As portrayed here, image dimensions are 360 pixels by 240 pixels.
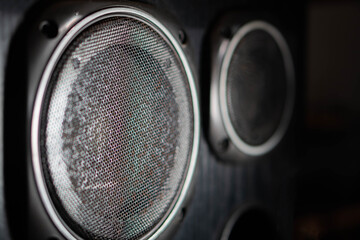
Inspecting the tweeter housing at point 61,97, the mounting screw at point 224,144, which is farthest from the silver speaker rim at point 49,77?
the mounting screw at point 224,144

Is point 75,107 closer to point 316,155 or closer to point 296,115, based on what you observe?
point 296,115

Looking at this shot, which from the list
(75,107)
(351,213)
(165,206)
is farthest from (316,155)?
(75,107)

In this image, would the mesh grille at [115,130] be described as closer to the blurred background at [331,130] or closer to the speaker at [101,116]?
the speaker at [101,116]

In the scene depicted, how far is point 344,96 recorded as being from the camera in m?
1.57

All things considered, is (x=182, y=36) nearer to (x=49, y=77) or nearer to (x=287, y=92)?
(x=49, y=77)

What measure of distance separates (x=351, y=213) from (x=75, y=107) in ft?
3.10

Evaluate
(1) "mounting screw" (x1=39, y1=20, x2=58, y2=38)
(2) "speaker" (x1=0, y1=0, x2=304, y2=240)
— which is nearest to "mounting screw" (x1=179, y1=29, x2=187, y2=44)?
(2) "speaker" (x1=0, y1=0, x2=304, y2=240)

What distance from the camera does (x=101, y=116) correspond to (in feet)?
0.94

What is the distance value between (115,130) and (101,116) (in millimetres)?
20

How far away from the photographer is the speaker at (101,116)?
26 centimetres

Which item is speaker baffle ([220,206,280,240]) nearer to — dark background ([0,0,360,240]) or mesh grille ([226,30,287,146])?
dark background ([0,0,360,240])

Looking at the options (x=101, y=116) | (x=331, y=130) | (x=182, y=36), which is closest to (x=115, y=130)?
(x=101, y=116)

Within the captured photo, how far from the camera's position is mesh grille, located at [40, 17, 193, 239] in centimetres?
27

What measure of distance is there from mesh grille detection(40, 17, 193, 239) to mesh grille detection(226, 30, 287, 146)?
11 cm
